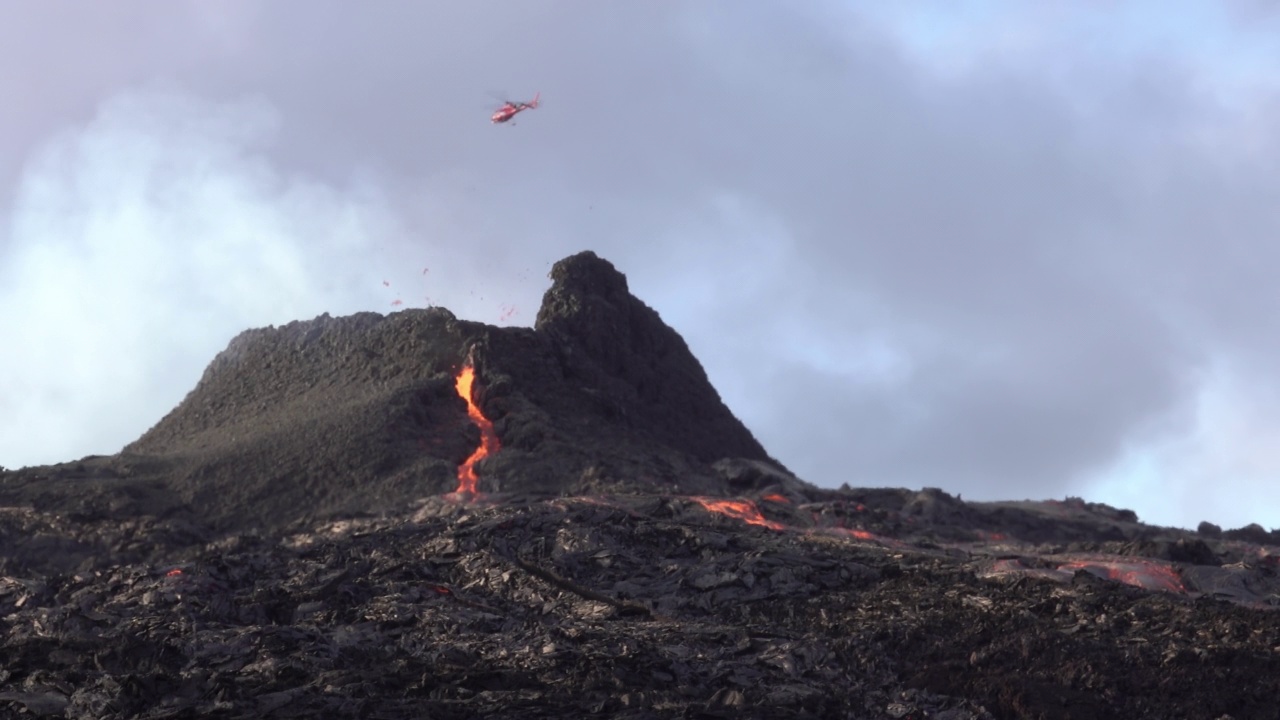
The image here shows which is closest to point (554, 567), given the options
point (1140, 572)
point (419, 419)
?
point (1140, 572)

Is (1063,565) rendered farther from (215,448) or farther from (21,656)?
(215,448)

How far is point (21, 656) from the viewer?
26.8 m

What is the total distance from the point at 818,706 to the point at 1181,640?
11486 mm

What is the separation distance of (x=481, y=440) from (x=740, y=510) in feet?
43.2

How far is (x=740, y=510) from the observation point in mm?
51750

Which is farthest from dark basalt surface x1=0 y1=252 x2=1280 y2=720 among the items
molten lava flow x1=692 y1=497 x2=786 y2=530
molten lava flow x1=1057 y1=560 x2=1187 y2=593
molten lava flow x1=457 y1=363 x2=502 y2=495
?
molten lava flow x1=457 y1=363 x2=502 y2=495

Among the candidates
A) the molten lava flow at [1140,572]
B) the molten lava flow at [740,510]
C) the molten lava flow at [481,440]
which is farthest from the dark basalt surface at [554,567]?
the molten lava flow at [481,440]

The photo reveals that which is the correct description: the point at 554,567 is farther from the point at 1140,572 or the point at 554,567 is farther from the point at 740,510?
the point at 1140,572

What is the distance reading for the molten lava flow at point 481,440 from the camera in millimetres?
56025

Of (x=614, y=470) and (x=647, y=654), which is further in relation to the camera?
(x=614, y=470)

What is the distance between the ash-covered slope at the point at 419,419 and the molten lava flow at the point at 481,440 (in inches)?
14.4

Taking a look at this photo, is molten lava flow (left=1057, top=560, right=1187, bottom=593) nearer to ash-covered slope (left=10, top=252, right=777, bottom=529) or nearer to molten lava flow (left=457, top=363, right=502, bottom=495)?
ash-covered slope (left=10, top=252, right=777, bottom=529)

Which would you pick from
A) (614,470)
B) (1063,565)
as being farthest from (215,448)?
(1063,565)

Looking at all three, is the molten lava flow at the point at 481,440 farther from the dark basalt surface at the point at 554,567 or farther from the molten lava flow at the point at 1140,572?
the molten lava flow at the point at 1140,572
